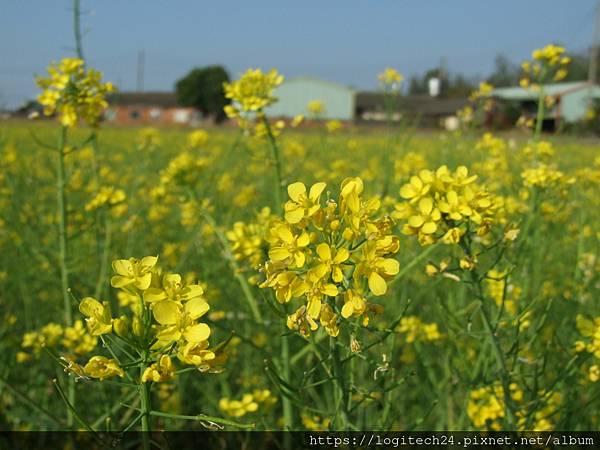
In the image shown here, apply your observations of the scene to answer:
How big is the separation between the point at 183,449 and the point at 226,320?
693 mm

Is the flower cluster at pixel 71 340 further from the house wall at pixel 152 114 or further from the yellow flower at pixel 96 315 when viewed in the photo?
the house wall at pixel 152 114

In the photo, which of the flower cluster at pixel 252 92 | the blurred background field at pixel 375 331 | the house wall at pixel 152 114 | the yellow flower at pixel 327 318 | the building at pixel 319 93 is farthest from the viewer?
the house wall at pixel 152 114

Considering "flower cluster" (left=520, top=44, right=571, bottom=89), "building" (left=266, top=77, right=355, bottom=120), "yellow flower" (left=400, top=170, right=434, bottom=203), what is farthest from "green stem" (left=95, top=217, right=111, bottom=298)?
"building" (left=266, top=77, right=355, bottom=120)

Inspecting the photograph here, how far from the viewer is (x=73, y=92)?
93.3 inches

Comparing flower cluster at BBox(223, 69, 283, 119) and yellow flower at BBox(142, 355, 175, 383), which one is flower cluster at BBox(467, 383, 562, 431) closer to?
yellow flower at BBox(142, 355, 175, 383)

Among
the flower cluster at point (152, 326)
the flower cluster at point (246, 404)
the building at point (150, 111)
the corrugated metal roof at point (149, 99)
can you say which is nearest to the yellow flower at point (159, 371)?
the flower cluster at point (152, 326)

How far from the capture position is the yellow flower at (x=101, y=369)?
1.02 metres

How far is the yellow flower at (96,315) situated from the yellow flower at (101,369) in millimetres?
52

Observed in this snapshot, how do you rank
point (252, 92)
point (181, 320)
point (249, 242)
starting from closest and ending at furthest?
Answer: point (181, 320) → point (249, 242) → point (252, 92)

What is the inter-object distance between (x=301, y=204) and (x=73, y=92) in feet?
5.47

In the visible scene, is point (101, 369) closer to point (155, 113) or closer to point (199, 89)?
point (199, 89)

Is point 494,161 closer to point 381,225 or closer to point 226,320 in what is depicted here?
point 226,320

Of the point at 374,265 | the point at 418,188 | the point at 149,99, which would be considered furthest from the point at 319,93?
the point at 374,265

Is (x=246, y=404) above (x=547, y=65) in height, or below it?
below
